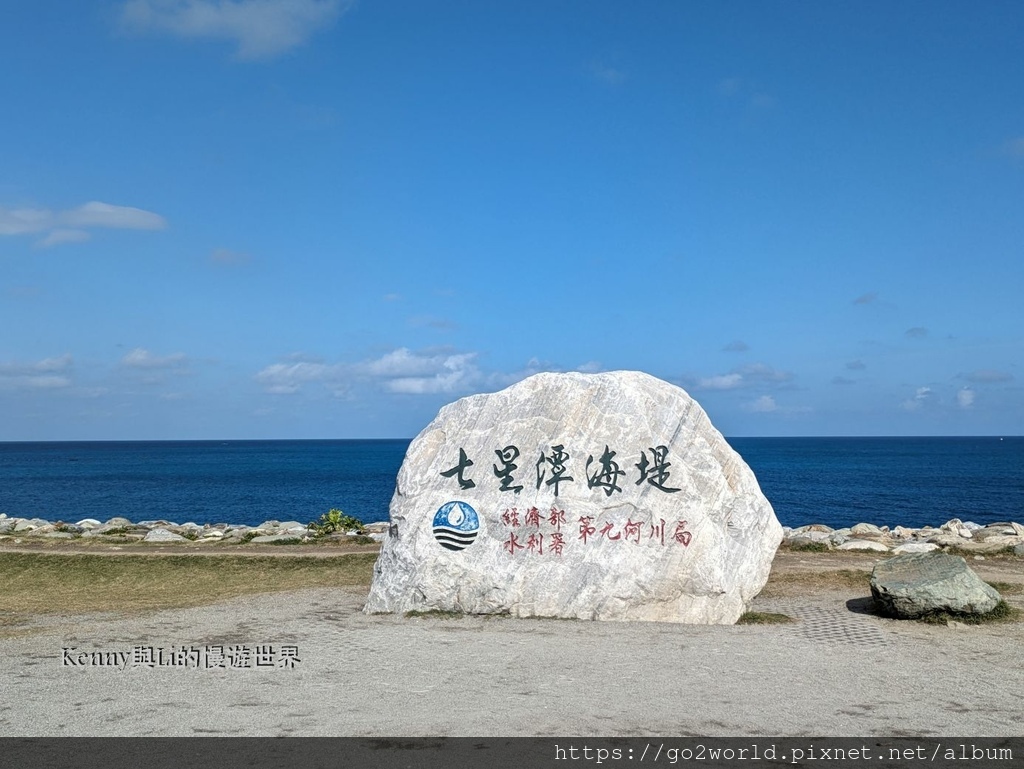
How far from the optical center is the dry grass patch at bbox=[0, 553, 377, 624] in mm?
18000

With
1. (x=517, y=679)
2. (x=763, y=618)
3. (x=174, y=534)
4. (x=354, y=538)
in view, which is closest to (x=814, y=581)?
(x=763, y=618)

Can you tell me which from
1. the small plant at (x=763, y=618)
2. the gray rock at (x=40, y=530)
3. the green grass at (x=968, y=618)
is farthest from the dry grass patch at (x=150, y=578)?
the green grass at (x=968, y=618)

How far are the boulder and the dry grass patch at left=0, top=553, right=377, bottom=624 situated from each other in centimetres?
521

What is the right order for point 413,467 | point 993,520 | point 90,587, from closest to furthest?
point 413,467 < point 90,587 < point 993,520

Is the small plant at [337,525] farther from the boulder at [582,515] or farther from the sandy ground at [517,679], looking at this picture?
the boulder at [582,515]

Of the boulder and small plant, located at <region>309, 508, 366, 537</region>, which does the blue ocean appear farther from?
the boulder

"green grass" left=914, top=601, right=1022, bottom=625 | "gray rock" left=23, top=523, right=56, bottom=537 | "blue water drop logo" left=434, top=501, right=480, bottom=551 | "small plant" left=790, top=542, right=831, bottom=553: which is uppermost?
"blue water drop logo" left=434, top=501, right=480, bottom=551

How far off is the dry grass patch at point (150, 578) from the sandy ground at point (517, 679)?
214 centimetres

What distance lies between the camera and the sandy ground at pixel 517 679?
379 inches

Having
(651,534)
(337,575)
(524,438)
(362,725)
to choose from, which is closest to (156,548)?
(337,575)

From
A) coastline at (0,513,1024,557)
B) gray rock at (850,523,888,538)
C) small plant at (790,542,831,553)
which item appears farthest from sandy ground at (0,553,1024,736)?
gray rock at (850,523,888,538)

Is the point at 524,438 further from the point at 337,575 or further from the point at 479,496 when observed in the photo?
the point at 337,575

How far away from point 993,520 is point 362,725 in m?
49.2
